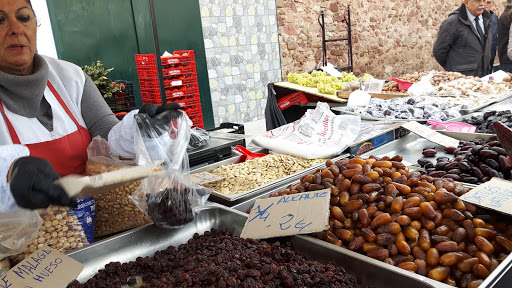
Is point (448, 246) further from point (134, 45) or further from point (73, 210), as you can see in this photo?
point (134, 45)

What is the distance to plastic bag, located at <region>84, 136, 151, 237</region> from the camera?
1305mm

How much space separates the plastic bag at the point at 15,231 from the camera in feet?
3.52

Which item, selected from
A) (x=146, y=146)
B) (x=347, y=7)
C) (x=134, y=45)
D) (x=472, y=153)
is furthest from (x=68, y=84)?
(x=347, y=7)

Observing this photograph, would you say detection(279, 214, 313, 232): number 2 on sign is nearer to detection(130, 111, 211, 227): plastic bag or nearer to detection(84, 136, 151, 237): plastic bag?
detection(130, 111, 211, 227): plastic bag

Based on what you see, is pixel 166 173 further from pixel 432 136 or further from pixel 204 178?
pixel 432 136

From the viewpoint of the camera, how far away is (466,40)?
484 cm

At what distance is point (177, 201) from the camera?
132cm

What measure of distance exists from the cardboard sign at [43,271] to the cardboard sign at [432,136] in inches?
70.1

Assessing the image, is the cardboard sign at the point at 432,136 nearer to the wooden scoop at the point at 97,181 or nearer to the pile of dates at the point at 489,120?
the pile of dates at the point at 489,120

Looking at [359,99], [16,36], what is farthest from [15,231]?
[359,99]

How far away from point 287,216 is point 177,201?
362 millimetres

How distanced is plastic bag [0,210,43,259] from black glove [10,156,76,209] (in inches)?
5.3

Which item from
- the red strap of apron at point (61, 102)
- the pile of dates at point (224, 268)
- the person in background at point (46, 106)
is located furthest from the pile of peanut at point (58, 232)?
the red strap of apron at point (61, 102)

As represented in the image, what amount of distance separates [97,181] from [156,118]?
0.38 m
